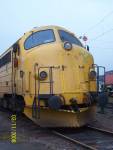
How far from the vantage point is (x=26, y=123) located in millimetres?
15938

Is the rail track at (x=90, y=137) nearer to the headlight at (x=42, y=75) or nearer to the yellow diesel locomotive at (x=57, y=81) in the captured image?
the yellow diesel locomotive at (x=57, y=81)

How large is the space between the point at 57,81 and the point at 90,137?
2000 mm

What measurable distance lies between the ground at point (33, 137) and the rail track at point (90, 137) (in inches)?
10.9

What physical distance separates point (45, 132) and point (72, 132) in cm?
87

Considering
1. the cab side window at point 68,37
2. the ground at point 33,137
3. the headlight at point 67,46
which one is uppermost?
the cab side window at point 68,37

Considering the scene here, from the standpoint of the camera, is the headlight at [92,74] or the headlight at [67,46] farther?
the headlight at [92,74]

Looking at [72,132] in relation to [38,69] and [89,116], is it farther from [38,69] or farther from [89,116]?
[38,69]

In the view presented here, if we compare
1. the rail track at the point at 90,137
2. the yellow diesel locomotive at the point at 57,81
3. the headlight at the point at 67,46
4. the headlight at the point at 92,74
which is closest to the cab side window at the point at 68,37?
the yellow diesel locomotive at the point at 57,81

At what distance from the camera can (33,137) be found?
485 inches

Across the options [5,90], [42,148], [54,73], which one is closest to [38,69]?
[54,73]

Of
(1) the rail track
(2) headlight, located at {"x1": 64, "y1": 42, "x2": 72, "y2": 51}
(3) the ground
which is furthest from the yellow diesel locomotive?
(3) the ground

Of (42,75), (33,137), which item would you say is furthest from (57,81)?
(33,137)

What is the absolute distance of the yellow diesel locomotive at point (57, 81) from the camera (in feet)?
41.4

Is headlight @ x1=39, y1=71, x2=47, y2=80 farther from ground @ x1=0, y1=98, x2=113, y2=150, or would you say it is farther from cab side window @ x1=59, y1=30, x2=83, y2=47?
ground @ x1=0, y1=98, x2=113, y2=150
